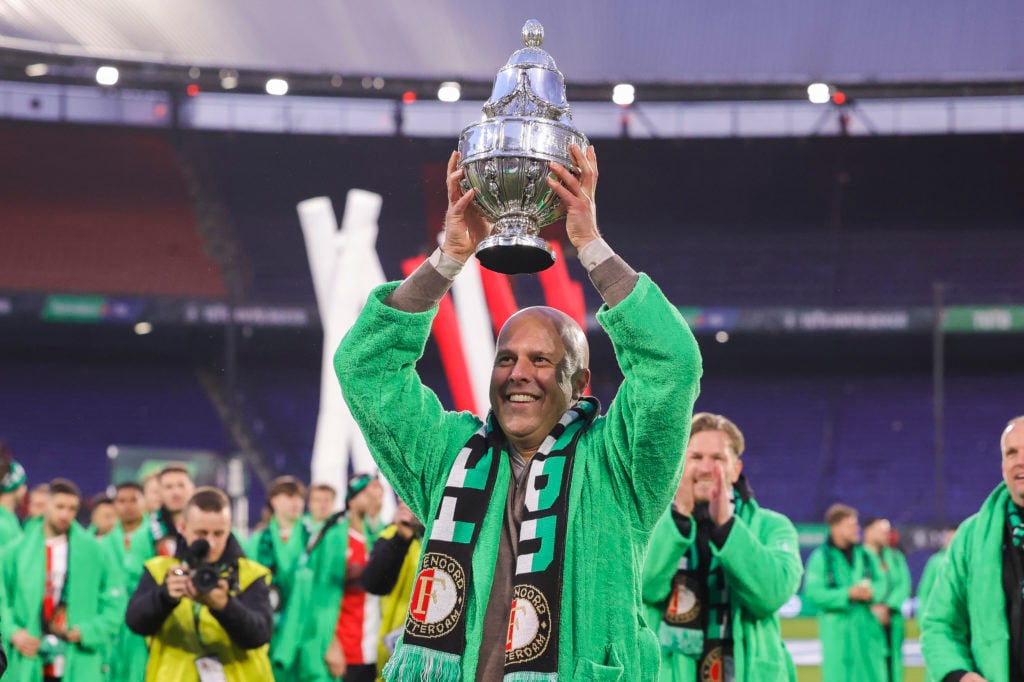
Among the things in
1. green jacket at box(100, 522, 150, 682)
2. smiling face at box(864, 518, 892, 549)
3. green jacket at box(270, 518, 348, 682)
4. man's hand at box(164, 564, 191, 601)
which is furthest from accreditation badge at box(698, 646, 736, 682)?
smiling face at box(864, 518, 892, 549)

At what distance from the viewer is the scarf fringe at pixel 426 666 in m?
2.92

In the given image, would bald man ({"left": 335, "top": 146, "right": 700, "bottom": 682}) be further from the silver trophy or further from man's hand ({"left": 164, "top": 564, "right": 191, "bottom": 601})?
man's hand ({"left": 164, "top": 564, "right": 191, "bottom": 601})

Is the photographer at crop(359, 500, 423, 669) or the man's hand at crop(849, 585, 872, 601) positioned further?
the man's hand at crop(849, 585, 872, 601)

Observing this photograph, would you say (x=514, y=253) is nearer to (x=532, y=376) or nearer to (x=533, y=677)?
(x=532, y=376)

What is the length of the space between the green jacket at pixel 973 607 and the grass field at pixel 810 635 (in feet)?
27.8

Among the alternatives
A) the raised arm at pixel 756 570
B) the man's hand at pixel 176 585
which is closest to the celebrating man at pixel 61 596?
the man's hand at pixel 176 585

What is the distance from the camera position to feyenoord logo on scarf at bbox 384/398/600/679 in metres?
2.90

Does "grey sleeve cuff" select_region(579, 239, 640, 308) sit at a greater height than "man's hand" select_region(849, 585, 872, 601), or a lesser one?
greater

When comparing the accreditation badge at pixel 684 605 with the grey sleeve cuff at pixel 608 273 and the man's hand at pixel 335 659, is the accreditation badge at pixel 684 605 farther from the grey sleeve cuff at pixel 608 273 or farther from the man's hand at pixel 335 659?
the man's hand at pixel 335 659

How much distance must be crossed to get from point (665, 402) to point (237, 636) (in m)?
3.81

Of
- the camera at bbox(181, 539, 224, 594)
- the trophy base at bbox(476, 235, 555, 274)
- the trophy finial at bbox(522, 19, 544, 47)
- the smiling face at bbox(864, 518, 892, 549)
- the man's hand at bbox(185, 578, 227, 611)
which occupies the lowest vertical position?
the man's hand at bbox(185, 578, 227, 611)

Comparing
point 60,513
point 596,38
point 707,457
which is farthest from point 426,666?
point 596,38

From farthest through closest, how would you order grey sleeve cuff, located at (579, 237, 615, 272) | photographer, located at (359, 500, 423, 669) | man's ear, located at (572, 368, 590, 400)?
photographer, located at (359, 500, 423, 669), man's ear, located at (572, 368, 590, 400), grey sleeve cuff, located at (579, 237, 615, 272)

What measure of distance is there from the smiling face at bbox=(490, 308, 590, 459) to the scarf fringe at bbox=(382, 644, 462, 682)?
592 millimetres
